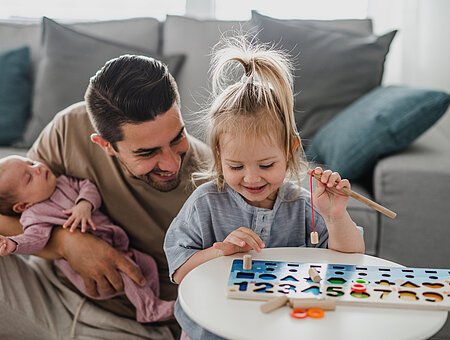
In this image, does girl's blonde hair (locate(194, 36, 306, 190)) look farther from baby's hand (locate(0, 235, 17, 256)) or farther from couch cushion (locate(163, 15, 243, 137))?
couch cushion (locate(163, 15, 243, 137))

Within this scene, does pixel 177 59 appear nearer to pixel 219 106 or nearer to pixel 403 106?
pixel 403 106

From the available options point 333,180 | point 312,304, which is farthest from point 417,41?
point 312,304

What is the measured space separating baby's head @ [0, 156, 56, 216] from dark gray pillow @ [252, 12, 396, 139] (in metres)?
1.04

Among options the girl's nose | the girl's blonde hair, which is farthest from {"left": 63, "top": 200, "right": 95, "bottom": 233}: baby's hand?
the girl's nose

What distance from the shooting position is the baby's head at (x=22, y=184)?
1780mm

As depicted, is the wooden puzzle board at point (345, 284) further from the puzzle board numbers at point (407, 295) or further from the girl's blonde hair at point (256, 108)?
the girl's blonde hair at point (256, 108)

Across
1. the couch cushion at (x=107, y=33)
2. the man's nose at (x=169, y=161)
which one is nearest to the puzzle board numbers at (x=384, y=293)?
the man's nose at (x=169, y=161)

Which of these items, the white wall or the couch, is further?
the white wall

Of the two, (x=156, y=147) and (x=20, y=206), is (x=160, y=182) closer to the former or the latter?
(x=156, y=147)

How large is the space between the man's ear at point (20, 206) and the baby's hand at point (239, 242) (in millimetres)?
639

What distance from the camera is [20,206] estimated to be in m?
1.82

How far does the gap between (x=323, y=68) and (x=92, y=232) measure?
1.14 meters

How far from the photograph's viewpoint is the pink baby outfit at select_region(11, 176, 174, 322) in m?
1.75

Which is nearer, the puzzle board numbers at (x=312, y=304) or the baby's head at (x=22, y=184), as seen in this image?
the puzzle board numbers at (x=312, y=304)
